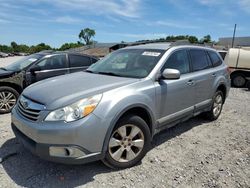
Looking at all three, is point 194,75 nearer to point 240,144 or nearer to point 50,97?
point 240,144

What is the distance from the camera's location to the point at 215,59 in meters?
5.78

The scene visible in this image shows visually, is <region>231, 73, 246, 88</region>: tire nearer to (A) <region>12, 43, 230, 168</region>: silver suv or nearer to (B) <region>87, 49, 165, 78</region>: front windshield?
(A) <region>12, 43, 230, 168</region>: silver suv

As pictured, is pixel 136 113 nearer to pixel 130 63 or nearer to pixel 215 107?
pixel 130 63

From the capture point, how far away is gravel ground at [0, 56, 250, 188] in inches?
126

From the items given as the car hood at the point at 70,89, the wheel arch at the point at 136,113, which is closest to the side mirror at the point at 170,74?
the car hood at the point at 70,89

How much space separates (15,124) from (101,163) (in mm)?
1329

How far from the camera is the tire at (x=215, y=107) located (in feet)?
18.5

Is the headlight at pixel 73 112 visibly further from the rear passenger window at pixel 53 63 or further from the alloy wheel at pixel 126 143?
the rear passenger window at pixel 53 63

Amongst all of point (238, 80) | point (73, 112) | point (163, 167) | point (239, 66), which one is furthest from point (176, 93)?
point (239, 66)

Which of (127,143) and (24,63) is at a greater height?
(24,63)

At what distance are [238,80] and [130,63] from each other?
1067cm

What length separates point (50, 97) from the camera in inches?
122

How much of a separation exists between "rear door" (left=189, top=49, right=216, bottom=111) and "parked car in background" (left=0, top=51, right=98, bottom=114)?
12.4 ft

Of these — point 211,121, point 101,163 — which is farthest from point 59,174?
point 211,121
